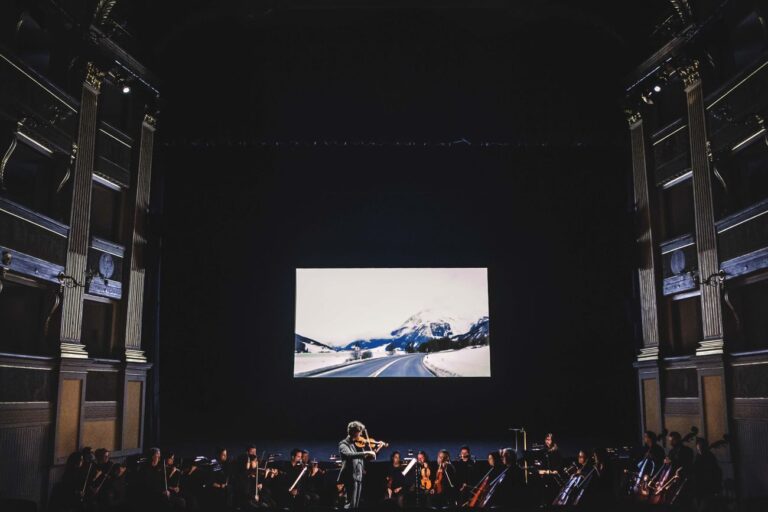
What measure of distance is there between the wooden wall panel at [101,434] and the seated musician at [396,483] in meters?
4.63

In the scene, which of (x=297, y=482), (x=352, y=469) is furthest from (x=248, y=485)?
(x=352, y=469)

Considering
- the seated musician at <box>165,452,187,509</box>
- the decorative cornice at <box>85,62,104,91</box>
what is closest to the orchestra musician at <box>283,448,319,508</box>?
the seated musician at <box>165,452,187,509</box>

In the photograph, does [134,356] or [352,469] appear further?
[134,356]

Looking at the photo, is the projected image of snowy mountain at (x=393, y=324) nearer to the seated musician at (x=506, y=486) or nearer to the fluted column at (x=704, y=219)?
the fluted column at (x=704, y=219)

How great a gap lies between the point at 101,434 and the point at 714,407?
359 inches

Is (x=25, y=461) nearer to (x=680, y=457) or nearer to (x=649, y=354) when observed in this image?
(x=680, y=457)

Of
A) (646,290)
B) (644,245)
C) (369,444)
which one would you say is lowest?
(369,444)

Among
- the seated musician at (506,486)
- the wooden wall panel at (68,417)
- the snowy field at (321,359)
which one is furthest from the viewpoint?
the snowy field at (321,359)

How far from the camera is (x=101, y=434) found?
1034cm

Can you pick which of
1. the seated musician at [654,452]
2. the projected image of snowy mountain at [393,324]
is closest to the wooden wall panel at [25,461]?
the projected image of snowy mountain at [393,324]

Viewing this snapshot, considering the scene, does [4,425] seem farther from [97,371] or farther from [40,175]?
[40,175]

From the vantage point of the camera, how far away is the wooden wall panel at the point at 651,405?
431 inches

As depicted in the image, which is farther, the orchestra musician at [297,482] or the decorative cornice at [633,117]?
the decorative cornice at [633,117]

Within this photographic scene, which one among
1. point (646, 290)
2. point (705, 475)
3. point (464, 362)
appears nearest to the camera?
point (705, 475)
